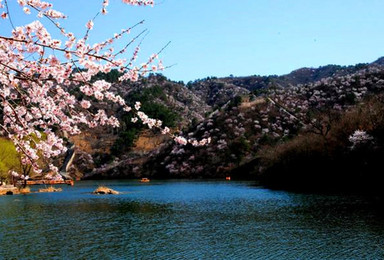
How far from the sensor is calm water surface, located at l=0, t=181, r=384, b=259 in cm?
2164

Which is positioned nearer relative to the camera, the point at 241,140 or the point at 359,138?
the point at 359,138

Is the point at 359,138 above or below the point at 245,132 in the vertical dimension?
below

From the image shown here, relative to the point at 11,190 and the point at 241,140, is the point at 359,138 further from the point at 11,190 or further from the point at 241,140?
the point at 11,190

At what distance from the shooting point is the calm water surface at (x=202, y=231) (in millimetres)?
21641

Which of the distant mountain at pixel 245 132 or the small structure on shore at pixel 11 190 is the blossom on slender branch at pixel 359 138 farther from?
the small structure on shore at pixel 11 190

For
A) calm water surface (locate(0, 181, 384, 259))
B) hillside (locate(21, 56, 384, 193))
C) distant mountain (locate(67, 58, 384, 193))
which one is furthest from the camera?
distant mountain (locate(67, 58, 384, 193))

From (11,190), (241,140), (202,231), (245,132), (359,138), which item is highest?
(245,132)

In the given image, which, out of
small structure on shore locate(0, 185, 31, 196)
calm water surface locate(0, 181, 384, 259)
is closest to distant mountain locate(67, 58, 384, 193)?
small structure on shore locate(0, 185, 31, 196)

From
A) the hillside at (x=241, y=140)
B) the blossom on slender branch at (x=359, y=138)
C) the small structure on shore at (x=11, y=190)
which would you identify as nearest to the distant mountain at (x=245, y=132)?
the hillside at (x=241, y=140)

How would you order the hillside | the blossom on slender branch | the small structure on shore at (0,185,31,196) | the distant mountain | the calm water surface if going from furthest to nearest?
the distant mountain
the hillside
the small structure on shore at (0,185,31,196)
the blossom on slender branch
the calm water surface

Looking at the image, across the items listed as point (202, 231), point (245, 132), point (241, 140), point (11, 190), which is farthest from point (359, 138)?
point (245, 132)

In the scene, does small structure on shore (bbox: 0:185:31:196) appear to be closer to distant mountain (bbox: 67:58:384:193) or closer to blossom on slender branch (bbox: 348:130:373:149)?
distant mountain (bbox: 67:58:384:193)

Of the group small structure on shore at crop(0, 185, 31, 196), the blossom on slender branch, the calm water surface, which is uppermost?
the blossom on slender branch

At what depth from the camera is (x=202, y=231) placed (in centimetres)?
2777
